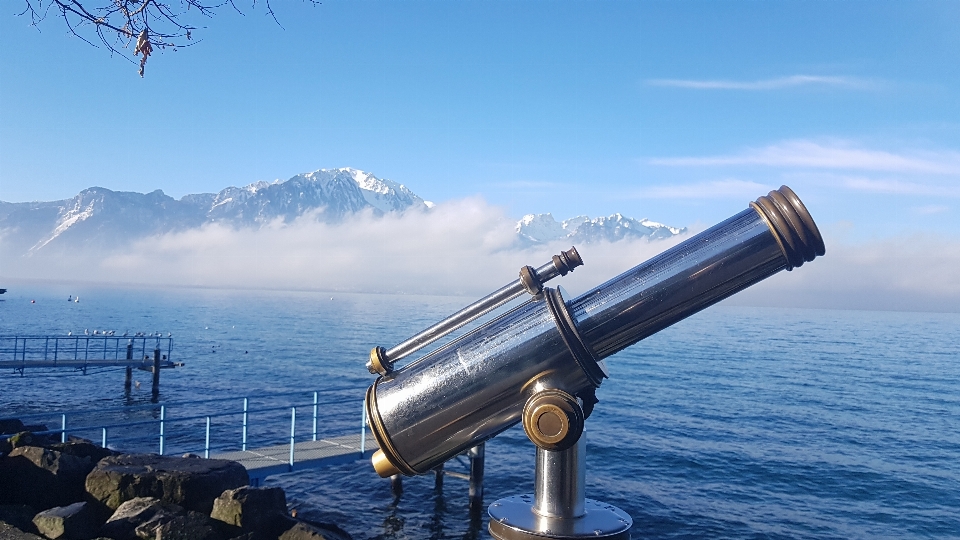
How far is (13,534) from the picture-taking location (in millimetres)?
7461

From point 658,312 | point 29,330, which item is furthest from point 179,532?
point 29,330

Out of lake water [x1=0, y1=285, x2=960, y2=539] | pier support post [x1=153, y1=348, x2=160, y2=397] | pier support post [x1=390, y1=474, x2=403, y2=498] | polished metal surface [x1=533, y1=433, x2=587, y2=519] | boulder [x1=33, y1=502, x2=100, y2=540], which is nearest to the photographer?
polished metal surface [x1=533, y1=433, x2=587, y2=519]

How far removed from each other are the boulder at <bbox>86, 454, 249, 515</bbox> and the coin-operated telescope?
6.94 meters

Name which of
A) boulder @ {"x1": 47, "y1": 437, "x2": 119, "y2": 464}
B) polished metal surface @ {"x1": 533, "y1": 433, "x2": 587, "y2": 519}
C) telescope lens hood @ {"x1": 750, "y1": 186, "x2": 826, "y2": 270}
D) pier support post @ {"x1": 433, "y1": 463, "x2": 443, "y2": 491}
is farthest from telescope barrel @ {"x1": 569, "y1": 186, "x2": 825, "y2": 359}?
pier support post @ {"x1": 433, "y1": 463, "x2": 443, "y2": 491}

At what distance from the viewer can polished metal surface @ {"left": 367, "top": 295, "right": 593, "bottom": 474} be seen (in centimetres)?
321

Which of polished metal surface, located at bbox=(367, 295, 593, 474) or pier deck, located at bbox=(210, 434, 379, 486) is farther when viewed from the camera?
pier deck, located at bbox=(210, 434, 379, 486)

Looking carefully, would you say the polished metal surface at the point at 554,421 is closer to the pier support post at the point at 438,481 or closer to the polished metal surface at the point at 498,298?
the polished metal surface at the point at 498,298

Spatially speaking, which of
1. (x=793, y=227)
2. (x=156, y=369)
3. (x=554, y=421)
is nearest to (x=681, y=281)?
(x=793, y=227)

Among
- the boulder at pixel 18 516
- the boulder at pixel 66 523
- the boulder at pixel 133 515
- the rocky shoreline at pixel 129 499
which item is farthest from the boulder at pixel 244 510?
the boulder at pixel 18 516

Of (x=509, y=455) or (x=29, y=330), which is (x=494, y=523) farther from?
(x=29, y=330)

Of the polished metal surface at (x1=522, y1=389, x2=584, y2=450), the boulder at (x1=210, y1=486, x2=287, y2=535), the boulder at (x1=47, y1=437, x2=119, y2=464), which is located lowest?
the boulder at (x1=210, y1=486, x2=287, y2=535)

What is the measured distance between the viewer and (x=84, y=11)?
5.45 m

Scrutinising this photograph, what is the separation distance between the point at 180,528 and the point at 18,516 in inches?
75.8

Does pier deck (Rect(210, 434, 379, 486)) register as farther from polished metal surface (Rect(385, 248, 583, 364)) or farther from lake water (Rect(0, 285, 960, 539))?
polished metal surface (Rect(385, 248, 583, 364))
